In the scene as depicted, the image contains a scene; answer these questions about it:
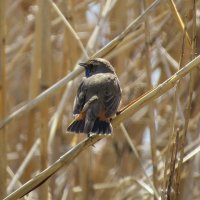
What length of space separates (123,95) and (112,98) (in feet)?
4.38

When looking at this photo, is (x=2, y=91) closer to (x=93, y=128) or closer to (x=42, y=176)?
(x=93, y=128)

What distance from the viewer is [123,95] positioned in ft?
13.0

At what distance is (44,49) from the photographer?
2.85 meters

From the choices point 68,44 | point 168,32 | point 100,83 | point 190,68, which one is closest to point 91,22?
point 168,32

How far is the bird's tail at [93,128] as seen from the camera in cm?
229

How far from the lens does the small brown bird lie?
2.34 m

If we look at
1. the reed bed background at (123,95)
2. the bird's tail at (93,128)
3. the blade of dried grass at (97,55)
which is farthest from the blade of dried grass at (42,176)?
the blade of dried grass at (97,55)

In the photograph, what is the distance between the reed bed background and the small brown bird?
0.08 metres

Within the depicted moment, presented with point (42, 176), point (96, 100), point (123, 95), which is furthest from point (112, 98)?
point (123, 95)

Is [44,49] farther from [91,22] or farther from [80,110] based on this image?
[91,22]

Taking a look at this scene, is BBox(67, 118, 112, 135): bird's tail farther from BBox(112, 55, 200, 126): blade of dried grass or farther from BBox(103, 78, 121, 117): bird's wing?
BBox(112, 55, 200, 126): blade of dried grass

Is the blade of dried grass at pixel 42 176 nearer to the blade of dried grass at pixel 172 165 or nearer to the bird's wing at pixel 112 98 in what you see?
the blade of dried grass at pixel 172 165

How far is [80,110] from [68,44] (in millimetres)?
840

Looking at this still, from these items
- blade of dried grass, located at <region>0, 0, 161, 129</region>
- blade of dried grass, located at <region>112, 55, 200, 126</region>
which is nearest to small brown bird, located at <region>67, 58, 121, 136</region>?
blade of dried grass, located at <region>0, 0, 161, 129</region>
